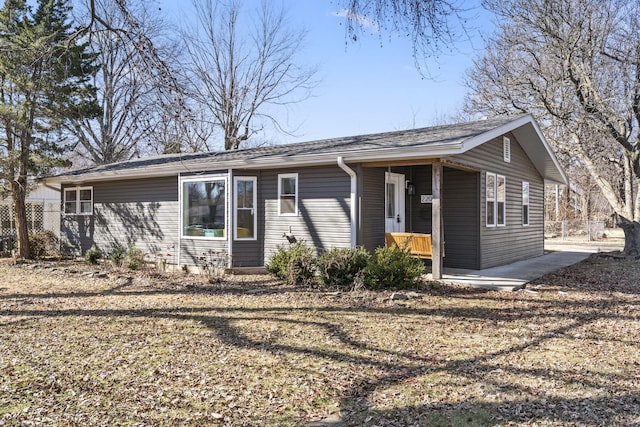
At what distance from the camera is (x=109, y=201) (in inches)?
557

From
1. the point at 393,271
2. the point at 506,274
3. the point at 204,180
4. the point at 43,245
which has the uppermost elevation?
the point at 204,180

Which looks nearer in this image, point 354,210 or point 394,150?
point 394,150

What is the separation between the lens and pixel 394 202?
1105 cm

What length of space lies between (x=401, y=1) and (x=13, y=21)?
12.7m

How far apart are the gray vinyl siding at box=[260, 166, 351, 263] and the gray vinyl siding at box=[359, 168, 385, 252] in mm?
315

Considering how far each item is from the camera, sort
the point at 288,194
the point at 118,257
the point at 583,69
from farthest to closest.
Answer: the point at 583,69 < the point at 118,257 < the point at 288,194

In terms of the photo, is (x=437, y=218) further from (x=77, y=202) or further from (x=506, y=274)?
(x=77, y=202)

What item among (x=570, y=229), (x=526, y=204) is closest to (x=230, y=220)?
(x=526, y=204)

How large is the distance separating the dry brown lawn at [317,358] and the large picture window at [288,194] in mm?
2549

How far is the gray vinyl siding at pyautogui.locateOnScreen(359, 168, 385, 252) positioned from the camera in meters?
9.82

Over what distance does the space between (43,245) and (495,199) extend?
13404 mm

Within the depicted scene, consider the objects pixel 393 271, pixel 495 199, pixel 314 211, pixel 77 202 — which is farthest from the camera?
pixel 77 202

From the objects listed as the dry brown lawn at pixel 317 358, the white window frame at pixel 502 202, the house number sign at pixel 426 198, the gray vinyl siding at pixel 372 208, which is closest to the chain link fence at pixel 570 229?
the white window frame at pixel 502 202

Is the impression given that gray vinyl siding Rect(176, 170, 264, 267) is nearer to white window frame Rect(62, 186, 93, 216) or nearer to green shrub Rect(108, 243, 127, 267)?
green shrub Rect(108, 243, 127, 267)
